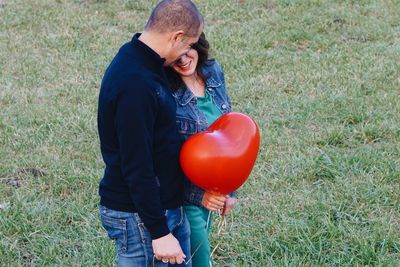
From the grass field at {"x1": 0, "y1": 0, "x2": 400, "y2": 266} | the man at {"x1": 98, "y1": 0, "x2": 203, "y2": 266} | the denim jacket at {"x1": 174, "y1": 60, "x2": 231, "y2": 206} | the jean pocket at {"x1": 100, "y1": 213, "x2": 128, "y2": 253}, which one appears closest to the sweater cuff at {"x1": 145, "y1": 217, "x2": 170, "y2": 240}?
the man at {"x1": 98, "y1": 0, "x2": 203, "y2": 266}

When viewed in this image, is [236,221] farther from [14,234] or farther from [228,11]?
[228,11]

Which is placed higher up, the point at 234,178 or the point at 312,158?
the point at 234,178

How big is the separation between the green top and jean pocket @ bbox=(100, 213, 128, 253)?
1.73ft

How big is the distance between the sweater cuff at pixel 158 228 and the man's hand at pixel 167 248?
1 cm

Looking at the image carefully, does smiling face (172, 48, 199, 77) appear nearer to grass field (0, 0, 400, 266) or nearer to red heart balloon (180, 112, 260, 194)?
red heart balloon (180, 112, 260, 194)

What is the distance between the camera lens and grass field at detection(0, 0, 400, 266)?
366 cm

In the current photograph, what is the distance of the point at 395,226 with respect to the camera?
378 centimetres

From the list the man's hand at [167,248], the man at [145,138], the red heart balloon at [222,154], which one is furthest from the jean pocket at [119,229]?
the red heart balloon at [222,154]

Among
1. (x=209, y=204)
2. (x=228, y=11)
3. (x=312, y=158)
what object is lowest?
(x=228, y=11)

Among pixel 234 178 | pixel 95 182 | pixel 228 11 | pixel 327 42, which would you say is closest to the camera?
pixel 234 178

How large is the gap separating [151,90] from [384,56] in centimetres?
472

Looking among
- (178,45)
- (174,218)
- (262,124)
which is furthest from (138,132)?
(262,124)

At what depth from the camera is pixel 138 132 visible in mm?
2193

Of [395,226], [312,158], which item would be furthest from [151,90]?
[312,158]
